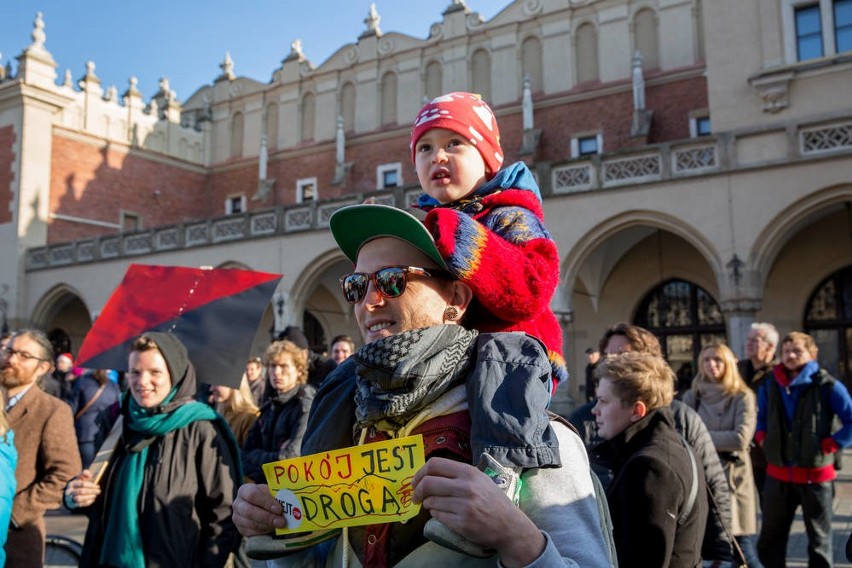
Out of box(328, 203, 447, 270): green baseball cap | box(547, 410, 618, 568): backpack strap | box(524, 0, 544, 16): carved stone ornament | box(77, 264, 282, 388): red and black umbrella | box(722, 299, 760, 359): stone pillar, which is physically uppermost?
box(524, 0, 544, 16): carved stone ornament

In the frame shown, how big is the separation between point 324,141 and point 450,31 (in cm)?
564

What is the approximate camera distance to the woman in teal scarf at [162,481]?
3070 mm

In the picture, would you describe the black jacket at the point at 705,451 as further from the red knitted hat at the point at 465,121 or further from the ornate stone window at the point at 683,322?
the ornate stone window at the point at 683,322

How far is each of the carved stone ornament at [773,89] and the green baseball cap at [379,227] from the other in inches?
561

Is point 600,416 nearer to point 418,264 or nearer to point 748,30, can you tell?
point 418,264

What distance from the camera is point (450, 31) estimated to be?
74.4 feet

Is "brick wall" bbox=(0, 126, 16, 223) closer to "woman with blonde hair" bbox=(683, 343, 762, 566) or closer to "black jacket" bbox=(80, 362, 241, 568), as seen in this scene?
"black jacket" bbox=(80, 362, 241, 568)

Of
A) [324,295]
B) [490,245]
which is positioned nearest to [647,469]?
[490,245]

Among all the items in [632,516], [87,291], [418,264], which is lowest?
[632,516]

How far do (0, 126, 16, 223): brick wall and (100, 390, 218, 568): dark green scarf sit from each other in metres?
22.6

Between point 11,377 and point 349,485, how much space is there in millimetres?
3411

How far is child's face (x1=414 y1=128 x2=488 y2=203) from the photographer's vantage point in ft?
6.00

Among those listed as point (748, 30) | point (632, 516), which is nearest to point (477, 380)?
point (632, 516)

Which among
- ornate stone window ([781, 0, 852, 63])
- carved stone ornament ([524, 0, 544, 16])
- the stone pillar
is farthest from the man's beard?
carved stone ornament ([524, 0, 544, 16])
